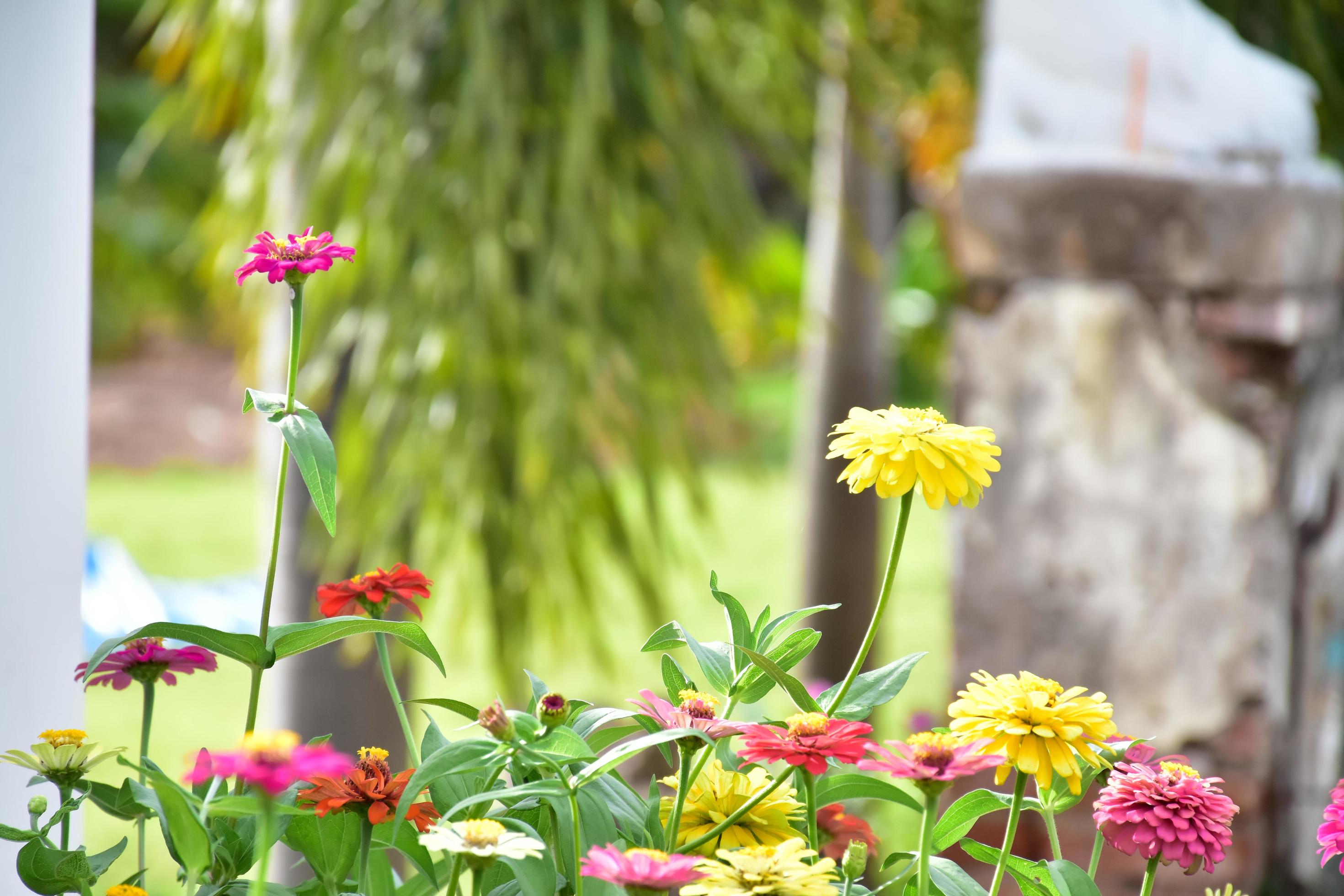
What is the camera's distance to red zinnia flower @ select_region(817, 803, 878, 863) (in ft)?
1.21

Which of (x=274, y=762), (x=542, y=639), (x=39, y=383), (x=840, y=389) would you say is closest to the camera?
(x=274, y=762)

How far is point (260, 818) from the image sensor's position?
0.29m

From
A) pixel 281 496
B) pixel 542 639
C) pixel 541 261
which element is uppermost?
pixel 541 261

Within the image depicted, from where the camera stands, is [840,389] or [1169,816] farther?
[840,389]

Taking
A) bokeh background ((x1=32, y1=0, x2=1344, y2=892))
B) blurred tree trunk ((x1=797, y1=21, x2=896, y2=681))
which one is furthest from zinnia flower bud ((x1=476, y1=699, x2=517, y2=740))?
blurred tree trunk ((x1=797, y1=21, x2=896, y2=681))

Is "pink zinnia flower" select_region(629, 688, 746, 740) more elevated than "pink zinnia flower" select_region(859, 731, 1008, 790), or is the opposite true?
"pink zinnia flower" select_region(859, 731, 1008, 790)

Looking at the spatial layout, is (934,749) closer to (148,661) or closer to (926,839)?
(926,839)

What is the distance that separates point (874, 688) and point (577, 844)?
92 mm

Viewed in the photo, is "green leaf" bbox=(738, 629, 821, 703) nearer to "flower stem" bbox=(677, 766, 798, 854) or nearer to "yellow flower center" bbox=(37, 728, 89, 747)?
"flower stem" bbox=(677, 766, 798, 854)

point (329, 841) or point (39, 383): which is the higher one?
point (39, 383)

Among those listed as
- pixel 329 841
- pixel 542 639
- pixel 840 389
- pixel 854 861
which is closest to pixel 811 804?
pixel 854 861

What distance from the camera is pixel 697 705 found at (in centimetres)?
29

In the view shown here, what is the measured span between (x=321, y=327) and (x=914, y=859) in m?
0.81

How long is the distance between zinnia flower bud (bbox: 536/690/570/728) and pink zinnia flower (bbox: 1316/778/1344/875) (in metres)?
0.20
